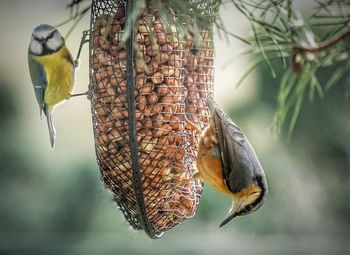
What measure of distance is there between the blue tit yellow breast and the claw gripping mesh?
0.42 m

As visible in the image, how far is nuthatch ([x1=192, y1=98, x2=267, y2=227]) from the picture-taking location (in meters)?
2.26

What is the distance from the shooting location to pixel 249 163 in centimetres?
234

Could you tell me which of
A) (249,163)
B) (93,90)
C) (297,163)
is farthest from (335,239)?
(93,90)

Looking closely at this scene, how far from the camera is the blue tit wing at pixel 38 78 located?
8.77 feet

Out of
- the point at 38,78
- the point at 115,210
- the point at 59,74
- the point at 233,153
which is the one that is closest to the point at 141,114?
the point at 233,153

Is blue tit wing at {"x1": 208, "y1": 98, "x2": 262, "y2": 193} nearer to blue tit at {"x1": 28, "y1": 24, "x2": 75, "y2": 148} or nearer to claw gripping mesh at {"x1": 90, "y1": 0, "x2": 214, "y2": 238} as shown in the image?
claw gripping mesh at {"x1": 90, "y1": 0, "x2": 214, "y2": 238}

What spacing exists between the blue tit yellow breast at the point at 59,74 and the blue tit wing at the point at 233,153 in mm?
558

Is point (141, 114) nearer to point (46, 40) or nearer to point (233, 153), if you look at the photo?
point (233, 153)

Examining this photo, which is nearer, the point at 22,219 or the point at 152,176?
the point at 152,176

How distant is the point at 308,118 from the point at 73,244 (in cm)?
199

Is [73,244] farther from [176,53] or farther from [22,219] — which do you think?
[176,53]

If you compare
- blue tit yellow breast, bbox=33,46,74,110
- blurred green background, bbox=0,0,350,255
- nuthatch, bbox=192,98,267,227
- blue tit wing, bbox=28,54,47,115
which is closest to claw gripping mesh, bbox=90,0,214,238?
nuthatch, bbox=192,98,267,227

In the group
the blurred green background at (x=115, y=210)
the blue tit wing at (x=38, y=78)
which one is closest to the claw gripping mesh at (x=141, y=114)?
the blue tit wing at (x=38, y=78)

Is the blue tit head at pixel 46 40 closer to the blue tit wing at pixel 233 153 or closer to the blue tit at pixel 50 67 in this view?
the blue tit at pixel 50 67
